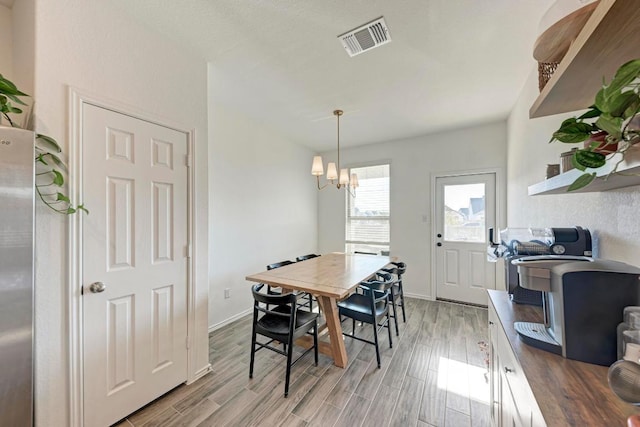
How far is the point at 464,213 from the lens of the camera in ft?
12.7

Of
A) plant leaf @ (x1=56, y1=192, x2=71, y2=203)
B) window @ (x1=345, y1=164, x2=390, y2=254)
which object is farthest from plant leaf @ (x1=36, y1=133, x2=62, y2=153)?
window @ (x1=345, y1=164, x2=390, y2=254)

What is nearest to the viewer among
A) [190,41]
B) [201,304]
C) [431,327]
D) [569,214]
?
[569,214]

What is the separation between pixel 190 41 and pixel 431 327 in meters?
3.82

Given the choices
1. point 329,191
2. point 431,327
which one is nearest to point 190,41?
point 329,191

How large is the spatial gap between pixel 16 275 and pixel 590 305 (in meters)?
2.37

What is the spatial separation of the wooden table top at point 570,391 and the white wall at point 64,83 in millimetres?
2205

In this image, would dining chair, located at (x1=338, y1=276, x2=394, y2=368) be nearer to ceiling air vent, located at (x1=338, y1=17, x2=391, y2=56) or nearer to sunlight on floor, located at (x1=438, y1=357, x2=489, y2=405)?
sunlight on floor, located at (x1=438, y1=357, x2=489, y2=405)

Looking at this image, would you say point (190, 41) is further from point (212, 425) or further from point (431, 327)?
point (431, 327)

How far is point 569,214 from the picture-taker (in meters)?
1.57

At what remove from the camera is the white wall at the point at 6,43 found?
1.56m

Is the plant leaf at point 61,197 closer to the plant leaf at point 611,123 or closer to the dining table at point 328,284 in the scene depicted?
the dining table at point 328,284

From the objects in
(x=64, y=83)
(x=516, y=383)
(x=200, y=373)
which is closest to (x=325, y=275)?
(x=200, y=373)

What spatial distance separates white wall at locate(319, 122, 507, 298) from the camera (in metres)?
3.71

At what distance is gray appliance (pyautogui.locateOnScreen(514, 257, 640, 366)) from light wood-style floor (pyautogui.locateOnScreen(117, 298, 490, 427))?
123 centimetres
